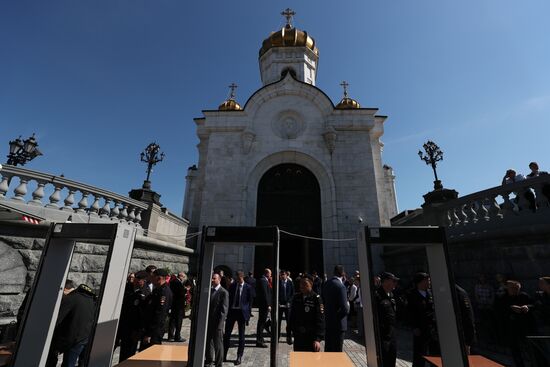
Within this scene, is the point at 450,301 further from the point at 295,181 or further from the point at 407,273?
the point at 295,181

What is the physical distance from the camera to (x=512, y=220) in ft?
22.0

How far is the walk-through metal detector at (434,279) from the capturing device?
3.37m

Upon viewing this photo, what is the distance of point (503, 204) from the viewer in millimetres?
A: 7016

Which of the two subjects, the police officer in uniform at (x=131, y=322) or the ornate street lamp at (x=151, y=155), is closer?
the police officer in uniform at (x=131, y=322)

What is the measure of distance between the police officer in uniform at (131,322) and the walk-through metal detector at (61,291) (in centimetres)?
148

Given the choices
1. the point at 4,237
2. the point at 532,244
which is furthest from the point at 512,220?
the point at 4,237

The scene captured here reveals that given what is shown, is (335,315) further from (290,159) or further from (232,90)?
(232,90)

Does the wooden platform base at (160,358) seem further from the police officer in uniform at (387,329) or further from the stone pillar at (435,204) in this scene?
the stone pillar at (435,204)

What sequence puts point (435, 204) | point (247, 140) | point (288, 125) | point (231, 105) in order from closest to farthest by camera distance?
point (435, 204)
point (247, 140)
point (288, 125)
point (231, 105)

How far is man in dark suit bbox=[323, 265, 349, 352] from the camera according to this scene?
183 inches

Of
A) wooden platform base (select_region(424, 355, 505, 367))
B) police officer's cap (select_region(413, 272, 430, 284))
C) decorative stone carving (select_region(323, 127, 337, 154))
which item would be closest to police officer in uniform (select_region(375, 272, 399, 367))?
wooden platform base (select_region(424, 355, 505, 367))

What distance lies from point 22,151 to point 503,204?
54.0 feet

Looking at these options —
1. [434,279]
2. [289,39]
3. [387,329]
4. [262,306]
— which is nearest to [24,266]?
[262,306]

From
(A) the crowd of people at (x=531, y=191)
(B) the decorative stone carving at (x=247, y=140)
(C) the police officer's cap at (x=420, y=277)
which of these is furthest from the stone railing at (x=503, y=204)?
(B) the decorative stone carving at (x=247, y=140)
